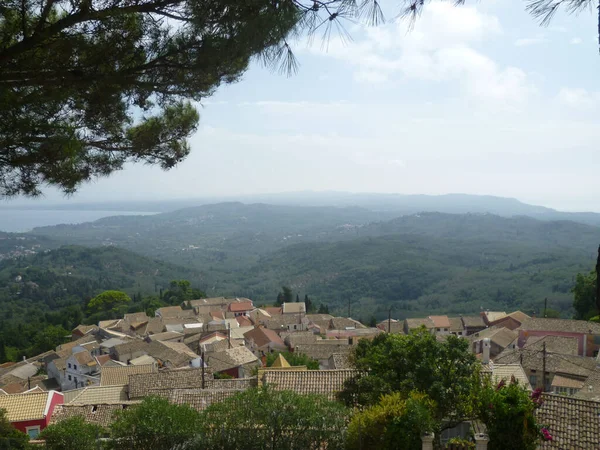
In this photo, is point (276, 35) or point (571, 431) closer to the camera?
point (276, 35)

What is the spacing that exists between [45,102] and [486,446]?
719 centimetres

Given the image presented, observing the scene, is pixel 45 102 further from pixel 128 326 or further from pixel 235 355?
pixel 128 326

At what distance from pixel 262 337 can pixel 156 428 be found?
24739mm

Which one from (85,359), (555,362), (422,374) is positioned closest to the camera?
(422,374)

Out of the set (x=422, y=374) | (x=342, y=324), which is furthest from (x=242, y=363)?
(x=342, y=324)

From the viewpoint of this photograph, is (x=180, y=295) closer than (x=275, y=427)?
No

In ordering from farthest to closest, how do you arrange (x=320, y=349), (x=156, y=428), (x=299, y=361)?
(x=320, y=349), (x=299, y=361), (x=156, y=428)

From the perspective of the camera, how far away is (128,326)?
1559 inches

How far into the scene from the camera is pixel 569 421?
8617mm

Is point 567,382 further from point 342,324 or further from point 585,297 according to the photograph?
point 342,324

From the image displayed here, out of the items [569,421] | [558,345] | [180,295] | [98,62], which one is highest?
[98,62]

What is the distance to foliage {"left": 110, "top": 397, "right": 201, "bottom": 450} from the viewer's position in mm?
7828

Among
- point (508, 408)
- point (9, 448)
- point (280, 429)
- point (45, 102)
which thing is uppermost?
point (45, 102)

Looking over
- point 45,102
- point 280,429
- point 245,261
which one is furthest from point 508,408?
point 245,261
